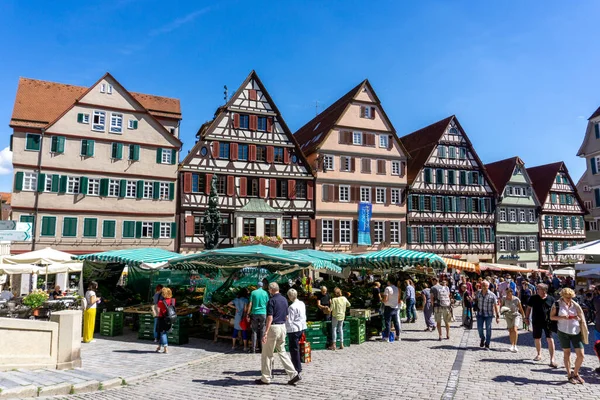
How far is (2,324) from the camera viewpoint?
8469 mm

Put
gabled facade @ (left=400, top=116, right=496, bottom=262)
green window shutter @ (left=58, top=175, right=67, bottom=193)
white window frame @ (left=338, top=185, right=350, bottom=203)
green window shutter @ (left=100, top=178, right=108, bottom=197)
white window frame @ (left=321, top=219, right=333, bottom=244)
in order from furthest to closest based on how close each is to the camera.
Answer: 1. gabled facade @ (left=400, top=116, right=496, bottom=262)
2. white window frame @ (left=338, top=185, right=350, bottom=203)
3. white window frame @ (left=321, top=219, right=333, bottom=244)
4. green window shutter @ (left=100, top=178, right=108, bottom=197)
5. green window shutter @ (left=58, top=175, right=67, bottom=193)

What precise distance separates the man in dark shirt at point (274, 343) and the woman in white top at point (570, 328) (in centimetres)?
491

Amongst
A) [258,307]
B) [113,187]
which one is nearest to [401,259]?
[258,307]

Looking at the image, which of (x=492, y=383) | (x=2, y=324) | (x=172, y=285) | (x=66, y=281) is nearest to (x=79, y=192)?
(x=66, y=281)

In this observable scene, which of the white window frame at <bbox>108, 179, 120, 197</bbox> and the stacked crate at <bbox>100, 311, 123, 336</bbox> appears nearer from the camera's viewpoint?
the stacked crate at <bbox>100, 311, 123, 336</bbox>

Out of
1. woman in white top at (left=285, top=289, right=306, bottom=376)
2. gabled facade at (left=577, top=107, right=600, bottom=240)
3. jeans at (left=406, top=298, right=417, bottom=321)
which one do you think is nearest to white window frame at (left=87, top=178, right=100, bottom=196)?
jeans at (left=406, top=298, right=417, bottom=321)

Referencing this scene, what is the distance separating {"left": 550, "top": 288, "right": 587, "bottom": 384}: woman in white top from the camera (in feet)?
27.6

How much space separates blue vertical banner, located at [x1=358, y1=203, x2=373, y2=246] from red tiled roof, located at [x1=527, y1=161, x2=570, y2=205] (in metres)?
19.4

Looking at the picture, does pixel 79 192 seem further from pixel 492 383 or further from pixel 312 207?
pixel 492 383

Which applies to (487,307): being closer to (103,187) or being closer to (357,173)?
(103,187)

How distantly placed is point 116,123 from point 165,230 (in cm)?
735

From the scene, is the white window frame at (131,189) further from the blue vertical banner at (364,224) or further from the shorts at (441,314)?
the shorts at (441,314)

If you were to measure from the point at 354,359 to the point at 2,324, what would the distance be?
713 cm

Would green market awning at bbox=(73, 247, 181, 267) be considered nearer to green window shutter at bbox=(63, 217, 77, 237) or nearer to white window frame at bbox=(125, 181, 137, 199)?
green window shutter at bbox=(63, 217, 77, 237)
